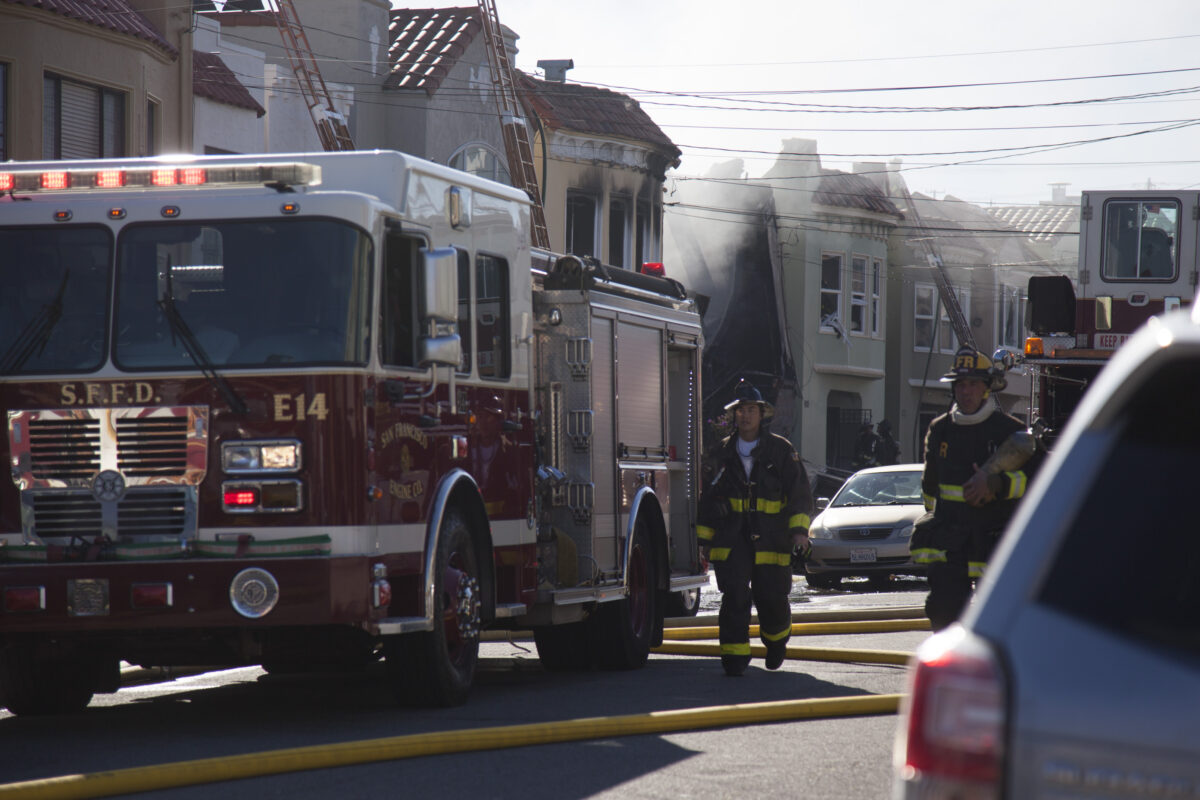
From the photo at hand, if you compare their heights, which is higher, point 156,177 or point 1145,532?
point 156,177

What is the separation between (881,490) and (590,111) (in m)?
16.1

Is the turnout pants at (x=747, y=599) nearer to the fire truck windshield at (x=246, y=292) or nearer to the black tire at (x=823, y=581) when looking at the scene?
the fire truck windshield at (x=246, y=292)

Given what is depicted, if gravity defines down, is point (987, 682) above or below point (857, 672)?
above

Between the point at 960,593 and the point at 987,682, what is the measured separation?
629 centimetres

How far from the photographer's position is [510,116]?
3027cm

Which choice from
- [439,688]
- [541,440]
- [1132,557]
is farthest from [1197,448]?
[541,440]

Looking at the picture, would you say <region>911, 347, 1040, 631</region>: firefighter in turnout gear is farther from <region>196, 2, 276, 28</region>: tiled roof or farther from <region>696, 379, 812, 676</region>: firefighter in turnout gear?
<region>196, 2, 276, 28</region>: tiled roof

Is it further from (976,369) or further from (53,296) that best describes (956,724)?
(53,296)

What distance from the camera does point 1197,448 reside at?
274 cm

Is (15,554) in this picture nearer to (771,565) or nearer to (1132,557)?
(771,565)

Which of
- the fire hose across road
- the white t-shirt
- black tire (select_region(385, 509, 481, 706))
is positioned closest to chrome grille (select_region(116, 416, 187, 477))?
black tire (select_region(385, 509, 481, 706))

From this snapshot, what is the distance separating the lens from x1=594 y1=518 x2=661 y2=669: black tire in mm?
11742

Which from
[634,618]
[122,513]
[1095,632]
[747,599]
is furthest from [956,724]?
[634,618]

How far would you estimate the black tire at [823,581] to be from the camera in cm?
2102
